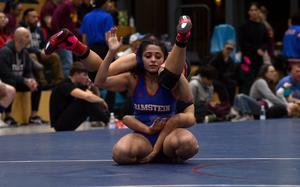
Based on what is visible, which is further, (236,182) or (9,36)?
(9,36)

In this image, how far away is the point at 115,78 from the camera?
6.77 m

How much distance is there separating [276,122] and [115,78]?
472cm

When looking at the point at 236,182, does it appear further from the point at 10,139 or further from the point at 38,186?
the point at 10,139

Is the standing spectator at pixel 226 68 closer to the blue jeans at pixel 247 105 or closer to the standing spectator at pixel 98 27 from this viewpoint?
the blue jeans at pixel 247 105

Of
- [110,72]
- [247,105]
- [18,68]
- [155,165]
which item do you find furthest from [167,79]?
[247,105]

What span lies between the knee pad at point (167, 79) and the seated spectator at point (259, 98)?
21.3 ft

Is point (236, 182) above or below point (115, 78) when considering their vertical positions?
below

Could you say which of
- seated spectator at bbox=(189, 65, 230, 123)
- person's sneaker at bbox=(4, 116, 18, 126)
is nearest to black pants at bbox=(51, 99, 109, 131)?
seated spectator at bbox=(189, 65, 230, 123)

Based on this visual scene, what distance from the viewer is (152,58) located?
6.66 m

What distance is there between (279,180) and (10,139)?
168 inches

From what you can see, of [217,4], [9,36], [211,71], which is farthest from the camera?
[217,4]

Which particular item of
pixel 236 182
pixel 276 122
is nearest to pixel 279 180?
pixel 236 182

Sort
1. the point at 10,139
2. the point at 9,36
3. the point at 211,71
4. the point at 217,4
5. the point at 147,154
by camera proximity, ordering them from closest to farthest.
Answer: the point at 147,154 < the point at 10,139 < the point at 211,71 < the point at 9,36 < the point at 217,4

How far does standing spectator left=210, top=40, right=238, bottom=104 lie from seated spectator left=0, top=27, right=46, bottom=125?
318cm
